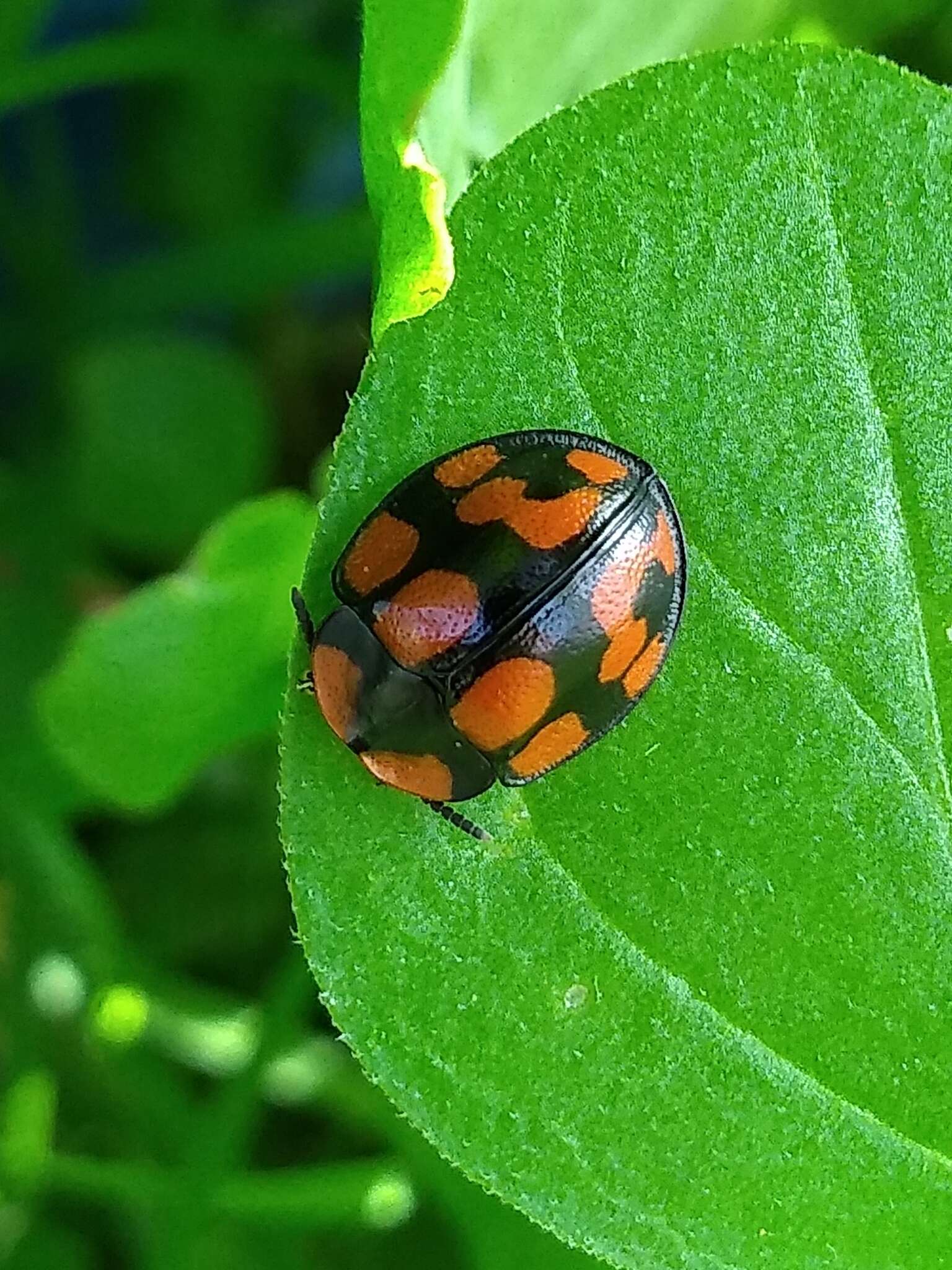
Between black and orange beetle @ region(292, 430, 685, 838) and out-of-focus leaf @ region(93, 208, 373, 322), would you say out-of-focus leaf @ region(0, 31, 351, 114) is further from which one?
black and orange beetle @ region(292, 430, 685, 838)

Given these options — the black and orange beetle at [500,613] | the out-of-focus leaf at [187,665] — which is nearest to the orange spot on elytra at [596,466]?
the black and orange beetle at [500,613]

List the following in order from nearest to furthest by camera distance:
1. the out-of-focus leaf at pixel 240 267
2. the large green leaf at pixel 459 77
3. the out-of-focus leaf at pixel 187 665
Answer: the large green leaf at pixel 459 77 → the out-of-focus leaf at pixel 187 665 → the out-of-focus leaf at pixel 240 267

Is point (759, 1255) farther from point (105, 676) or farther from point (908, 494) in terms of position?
point (105, 676)

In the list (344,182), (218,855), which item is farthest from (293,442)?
(218,855)

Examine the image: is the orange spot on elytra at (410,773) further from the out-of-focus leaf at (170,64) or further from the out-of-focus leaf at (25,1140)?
the out-of-focus leaf at (170,64)

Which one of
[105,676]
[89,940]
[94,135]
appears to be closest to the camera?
[105,676]

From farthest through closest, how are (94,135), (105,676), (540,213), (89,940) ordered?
(94,135) < (89,940) < (105,676) < (540,213)

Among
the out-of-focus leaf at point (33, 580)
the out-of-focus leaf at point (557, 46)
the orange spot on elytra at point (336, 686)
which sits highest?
the out-of-focus leaf at point (557, 46)

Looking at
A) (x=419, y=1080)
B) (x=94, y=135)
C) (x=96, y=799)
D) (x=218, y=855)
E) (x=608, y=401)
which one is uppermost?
(x=608, y=401)

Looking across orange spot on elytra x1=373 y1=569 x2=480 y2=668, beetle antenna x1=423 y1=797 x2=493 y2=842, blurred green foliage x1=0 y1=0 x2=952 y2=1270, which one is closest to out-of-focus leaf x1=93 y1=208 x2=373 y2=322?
blurred green foliage x1=0 y1=0 x2=952 y2=1270
